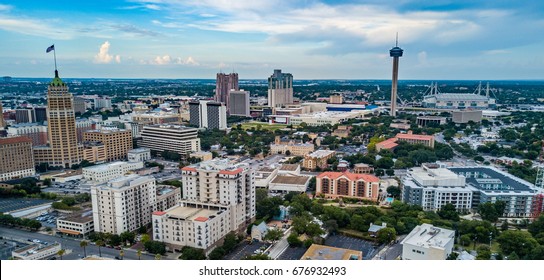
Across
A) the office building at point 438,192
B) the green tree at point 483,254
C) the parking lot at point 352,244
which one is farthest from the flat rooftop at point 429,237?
the office building at point 438,192

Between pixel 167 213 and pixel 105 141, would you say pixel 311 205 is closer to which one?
pixel 167 213

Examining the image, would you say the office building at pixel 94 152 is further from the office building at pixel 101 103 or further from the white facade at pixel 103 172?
the office building at pixel 101 103

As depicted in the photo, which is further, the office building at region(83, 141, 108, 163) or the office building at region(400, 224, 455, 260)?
the office building at region(83, 141, 108, 163)

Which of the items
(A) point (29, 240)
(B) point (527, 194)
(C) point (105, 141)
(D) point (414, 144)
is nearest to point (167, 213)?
(A) point (29, 240)

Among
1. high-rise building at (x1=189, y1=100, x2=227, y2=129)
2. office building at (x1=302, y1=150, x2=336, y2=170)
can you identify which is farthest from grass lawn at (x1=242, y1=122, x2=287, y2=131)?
office building at (x1=302, y1=150, x2=336, y2=170)

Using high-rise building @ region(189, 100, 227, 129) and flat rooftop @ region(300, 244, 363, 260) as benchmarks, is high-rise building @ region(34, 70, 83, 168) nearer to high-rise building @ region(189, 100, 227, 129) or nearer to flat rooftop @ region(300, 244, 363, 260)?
high-rise building @ region(189, 100, 227, 129)

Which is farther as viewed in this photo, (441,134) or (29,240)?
(441,134)
